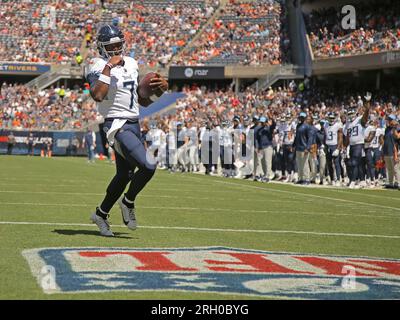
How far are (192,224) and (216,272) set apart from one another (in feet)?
12.9

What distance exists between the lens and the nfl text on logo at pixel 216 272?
5.94 meters

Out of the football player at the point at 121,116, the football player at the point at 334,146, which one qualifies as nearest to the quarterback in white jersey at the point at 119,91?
the football player at the point at 121,116

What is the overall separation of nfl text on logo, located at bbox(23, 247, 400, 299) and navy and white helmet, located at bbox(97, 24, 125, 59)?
2.46 metres

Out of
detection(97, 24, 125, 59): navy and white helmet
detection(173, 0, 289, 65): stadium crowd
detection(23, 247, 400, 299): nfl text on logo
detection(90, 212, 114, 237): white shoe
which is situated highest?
detection(173, 0, 289, 65): stadium crowd

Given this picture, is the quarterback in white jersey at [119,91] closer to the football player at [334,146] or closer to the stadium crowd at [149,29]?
the football player at [334,146]

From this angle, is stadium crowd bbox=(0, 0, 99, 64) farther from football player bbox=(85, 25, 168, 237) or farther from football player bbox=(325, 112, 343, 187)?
football player bbox=(85, 25, 168, 237)

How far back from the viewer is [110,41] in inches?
362

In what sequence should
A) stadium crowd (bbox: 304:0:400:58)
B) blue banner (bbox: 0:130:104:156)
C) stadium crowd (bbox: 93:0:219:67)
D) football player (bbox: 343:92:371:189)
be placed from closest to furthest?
football player (bbox: 343:92:371:189) → stadium crowd (bbox: 304:0:400:58) → blue banner (bbox: 0:130:104:156) → stadium crowd (bbox: 93:0:219:67)

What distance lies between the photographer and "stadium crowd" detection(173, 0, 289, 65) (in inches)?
2002

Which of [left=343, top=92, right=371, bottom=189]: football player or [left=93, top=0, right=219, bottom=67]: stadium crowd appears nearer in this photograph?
[left=343, top=92, right=371, bottom=189]: football player

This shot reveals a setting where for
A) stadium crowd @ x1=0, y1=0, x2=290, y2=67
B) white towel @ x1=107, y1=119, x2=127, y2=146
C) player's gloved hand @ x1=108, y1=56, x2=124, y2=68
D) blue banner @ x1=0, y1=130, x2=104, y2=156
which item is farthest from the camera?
stadium crowd @ x1=0, y1=0, x2=290, y2=67

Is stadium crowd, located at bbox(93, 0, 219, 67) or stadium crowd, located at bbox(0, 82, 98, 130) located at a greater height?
stadium crowd, located at bbox(93, 0, 219, 67)

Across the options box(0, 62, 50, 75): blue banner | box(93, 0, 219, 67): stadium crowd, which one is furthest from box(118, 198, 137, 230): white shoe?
box(0, 62, 50, 75): blue banner

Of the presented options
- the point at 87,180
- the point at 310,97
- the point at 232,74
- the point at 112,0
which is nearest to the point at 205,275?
the point at 87,180
